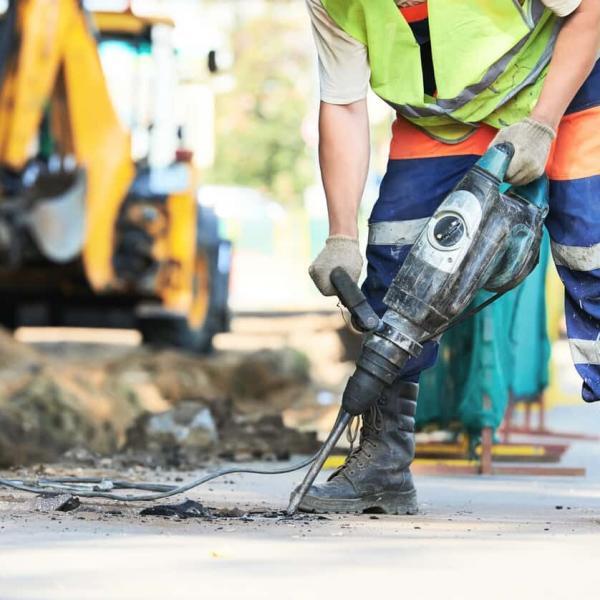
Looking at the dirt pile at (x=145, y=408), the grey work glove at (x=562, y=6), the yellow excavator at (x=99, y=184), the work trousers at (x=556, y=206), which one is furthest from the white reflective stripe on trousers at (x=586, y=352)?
the yellow excavator at (x=99, y=184)

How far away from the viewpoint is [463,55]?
4.48 meters

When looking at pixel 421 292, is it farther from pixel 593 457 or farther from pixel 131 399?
pixel 131 399

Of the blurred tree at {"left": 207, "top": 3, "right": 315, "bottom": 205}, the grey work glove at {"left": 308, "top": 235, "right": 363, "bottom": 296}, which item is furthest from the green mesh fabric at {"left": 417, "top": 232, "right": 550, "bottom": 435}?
the blurred tree at {"left": 207, "top": 3, "right": 315, "bottom": 205}

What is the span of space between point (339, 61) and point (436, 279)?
75 centimetres

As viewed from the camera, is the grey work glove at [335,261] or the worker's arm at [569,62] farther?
the grey work glove at [335,261]

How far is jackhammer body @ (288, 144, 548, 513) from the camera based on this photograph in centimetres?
434

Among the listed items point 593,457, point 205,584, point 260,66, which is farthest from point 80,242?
point 260,66

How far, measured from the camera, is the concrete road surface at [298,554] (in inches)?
121

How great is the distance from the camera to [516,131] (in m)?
4.37

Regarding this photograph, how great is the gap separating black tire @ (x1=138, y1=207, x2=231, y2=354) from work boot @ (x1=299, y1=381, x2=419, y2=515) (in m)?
10.00

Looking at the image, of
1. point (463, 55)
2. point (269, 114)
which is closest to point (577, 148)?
point (463, 55)

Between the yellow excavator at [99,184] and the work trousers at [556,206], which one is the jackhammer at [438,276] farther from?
the yellow excavator at [99,184]

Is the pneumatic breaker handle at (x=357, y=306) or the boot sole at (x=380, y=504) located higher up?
the pneumatic breaker handle at (x=357, y=306)

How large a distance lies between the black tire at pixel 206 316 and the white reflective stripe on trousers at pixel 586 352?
33.7 feet
